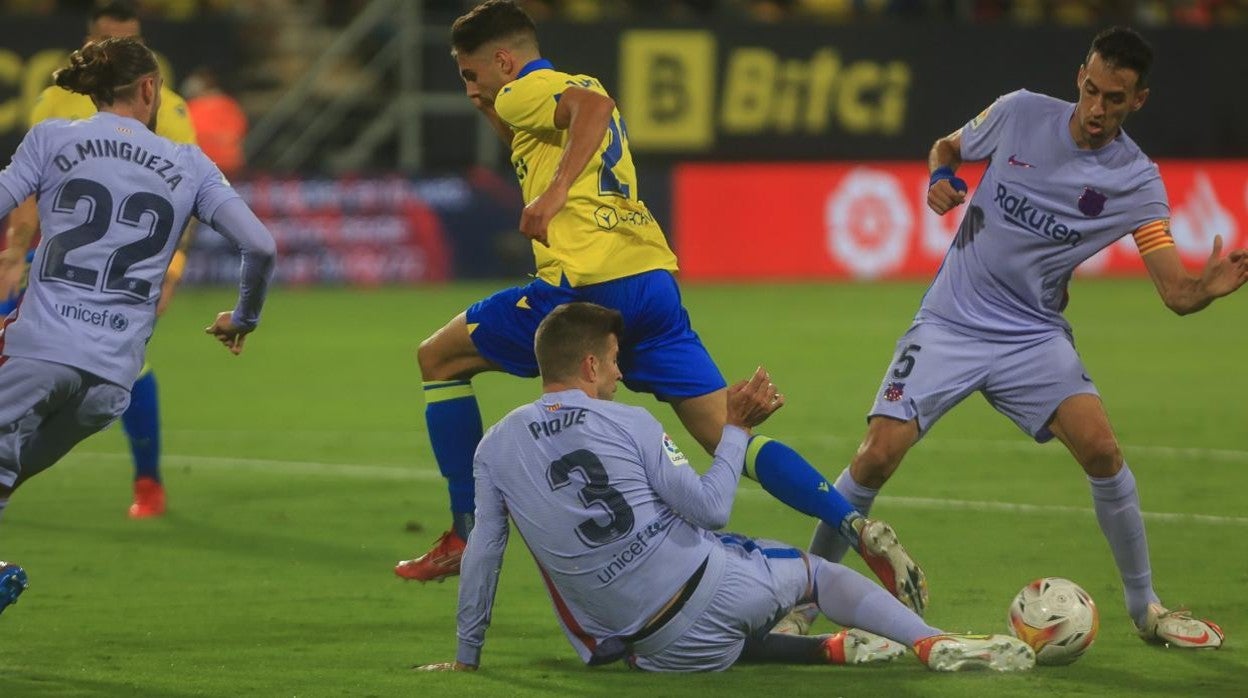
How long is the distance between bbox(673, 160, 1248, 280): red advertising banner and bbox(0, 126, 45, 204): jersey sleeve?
54.7 ft

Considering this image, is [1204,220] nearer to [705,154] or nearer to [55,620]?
[705,154]

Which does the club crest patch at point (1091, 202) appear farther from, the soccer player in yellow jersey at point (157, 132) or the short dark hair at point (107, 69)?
the soccer player in yellow jersey at point (157, 132)

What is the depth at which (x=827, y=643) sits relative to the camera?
20.3 feet

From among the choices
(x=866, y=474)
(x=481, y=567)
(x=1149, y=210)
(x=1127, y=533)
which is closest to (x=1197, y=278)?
(x=1149, y=210)

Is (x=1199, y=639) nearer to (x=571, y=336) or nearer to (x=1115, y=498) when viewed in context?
(x=1115, y=498)

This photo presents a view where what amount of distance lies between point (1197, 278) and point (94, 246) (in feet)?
11.9

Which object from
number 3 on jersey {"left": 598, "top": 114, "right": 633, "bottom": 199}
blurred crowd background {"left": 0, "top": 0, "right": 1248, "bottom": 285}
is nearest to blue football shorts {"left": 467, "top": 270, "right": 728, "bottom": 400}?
number 3 on jersey {"left": 598, "top": 114, "right": 633, "bottom": 199}

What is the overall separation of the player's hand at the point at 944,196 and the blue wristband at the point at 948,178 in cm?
1

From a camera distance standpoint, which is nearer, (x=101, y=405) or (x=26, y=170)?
(x=26, y=170)

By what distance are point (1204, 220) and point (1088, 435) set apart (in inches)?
688

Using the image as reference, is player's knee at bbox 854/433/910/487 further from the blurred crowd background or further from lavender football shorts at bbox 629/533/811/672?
the blurred crowd background

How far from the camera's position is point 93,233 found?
249 inches

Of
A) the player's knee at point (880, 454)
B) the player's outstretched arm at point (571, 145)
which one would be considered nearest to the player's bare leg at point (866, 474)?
the player's knee at point (880, 454)

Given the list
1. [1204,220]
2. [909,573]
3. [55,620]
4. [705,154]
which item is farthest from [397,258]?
[909,573]
